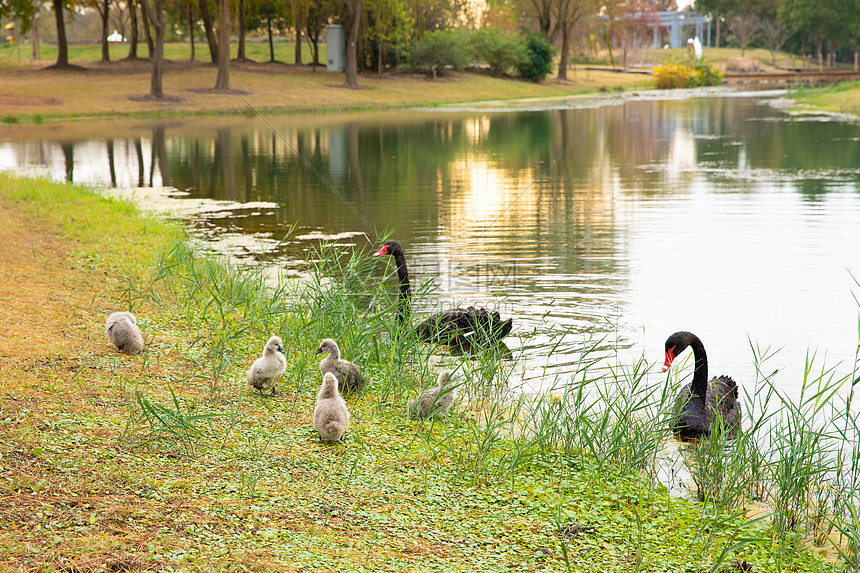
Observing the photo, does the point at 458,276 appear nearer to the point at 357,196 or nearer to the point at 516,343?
the point at 516,343

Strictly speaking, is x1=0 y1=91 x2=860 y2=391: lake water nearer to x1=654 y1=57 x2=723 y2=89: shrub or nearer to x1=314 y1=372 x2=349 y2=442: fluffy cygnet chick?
x1=314 y1=372 x2=349 y2=442: fluffy cygnet chick

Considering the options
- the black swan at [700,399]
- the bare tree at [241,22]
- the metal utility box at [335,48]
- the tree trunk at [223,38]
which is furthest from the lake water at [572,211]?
the metal utility box at [335,48]

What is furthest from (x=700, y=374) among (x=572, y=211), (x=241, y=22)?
(x=241, y=22)

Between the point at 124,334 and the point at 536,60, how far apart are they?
60540 mm

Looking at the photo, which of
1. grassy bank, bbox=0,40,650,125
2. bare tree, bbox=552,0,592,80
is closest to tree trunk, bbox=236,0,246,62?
grassy bank, bbox=0,40,650,125

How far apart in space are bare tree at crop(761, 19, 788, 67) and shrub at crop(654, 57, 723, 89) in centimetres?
2782

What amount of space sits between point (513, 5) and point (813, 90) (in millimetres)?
34971

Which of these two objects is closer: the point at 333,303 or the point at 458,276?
the point at 333,303

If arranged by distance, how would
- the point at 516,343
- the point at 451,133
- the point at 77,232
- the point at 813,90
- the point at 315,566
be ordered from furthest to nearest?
the point at 813,90 → the point at 451,133 → the point at 77,232 → the point at 516,343 → the point at 315,566

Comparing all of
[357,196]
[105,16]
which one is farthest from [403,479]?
[105,16]

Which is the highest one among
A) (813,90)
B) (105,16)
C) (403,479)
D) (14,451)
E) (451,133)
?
(105,16)

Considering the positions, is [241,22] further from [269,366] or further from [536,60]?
[269,366]

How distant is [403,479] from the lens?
14.3 feet

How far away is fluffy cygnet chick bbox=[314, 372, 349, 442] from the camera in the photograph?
4652mm
